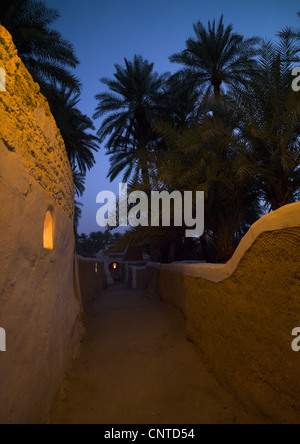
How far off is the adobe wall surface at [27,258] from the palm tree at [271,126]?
3.83 meters

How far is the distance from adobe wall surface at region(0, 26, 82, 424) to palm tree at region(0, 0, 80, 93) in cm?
770

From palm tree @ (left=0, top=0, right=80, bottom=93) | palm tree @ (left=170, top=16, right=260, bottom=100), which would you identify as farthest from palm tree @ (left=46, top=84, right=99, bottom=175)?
palm tree @ (left=170, top=16, right=260, bottom=100)

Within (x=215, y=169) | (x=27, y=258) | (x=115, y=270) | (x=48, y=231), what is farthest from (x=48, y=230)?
(x=115, y=270)

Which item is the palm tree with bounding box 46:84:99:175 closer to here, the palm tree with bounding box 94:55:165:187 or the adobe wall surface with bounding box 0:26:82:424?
the palm tree with bounding box 94:55:165:187

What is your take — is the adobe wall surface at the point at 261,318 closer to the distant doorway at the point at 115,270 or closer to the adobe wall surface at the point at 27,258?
the adobe wall surface at the point at 27,258

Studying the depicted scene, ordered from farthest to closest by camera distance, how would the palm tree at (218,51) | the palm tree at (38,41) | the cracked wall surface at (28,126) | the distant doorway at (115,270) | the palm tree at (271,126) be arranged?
1. the distant doorway at (115,270)
2. the palm tree at (218,51)
3. the palm tree at (38,41)
4. the palm tree at (271,126)
5. the cracked wall surface at (28,126)

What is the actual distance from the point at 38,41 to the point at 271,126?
831 centimetres

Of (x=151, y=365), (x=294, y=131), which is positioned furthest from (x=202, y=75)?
(x=151, y=365)

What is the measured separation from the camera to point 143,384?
3820mm

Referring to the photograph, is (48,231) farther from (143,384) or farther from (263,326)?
(263,326)

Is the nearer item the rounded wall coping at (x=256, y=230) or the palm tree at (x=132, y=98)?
the rounded wall coping at (x=256, y=230)

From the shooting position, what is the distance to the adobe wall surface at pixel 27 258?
2258 mm

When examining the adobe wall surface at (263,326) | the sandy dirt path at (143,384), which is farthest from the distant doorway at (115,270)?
the adobe wall surface at (263,326)
